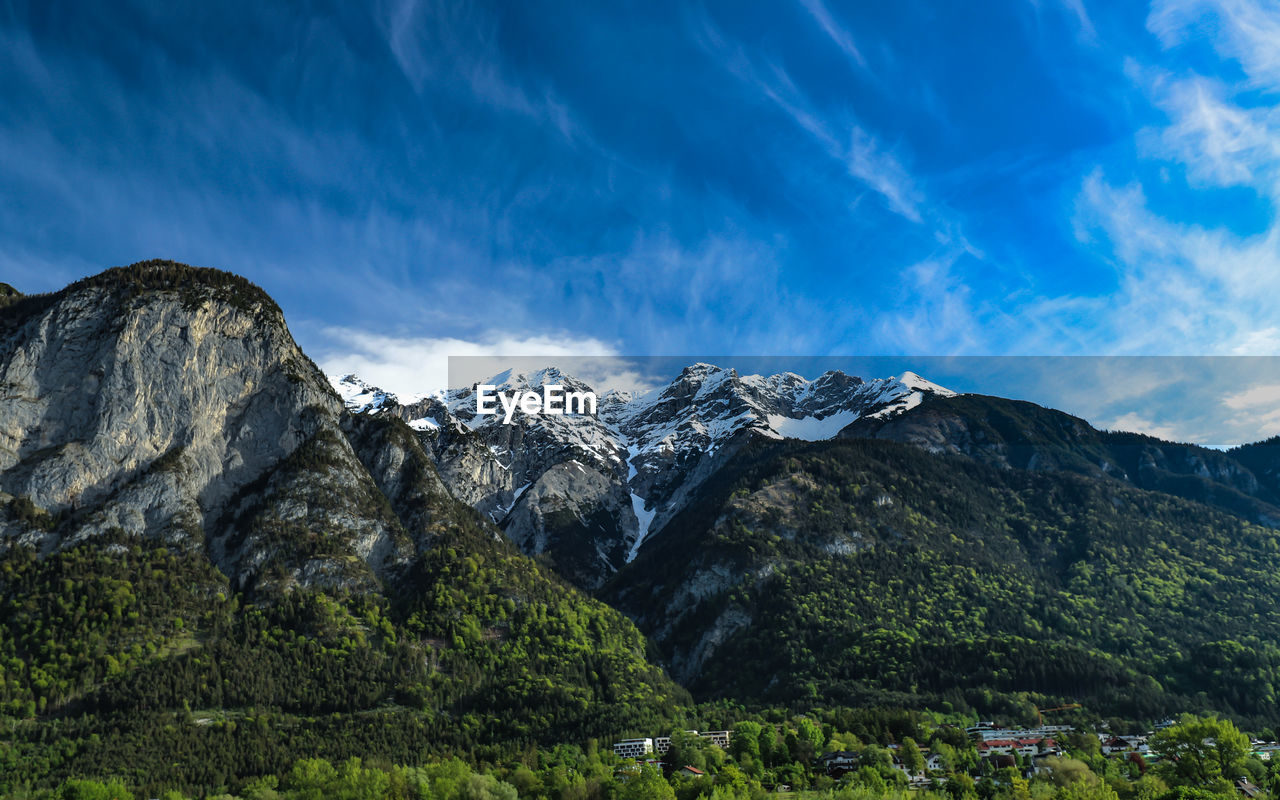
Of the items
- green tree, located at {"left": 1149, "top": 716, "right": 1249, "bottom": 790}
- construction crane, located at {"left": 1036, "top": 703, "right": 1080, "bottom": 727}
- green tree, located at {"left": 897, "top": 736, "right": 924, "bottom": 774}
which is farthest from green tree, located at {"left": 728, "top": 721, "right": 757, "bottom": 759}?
construction crane, located at {"left": 1036, "top": 703, "right": 1080, "bottom": 727}

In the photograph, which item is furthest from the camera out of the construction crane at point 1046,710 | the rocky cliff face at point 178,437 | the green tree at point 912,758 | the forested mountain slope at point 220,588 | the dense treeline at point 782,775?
the rocky cliff face at point 178,437

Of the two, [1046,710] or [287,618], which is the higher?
[287,618]

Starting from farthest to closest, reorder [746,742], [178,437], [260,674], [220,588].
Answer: [178,437] → [220,588] → [260,674] → [746,742]

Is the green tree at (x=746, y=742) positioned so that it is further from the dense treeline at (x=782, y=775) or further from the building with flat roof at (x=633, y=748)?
the building with flat roof at (x=633, y=748)

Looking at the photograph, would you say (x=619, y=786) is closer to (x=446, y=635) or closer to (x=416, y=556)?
(x=446, y=635)

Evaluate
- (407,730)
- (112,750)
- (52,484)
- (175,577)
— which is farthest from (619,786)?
(52,484)

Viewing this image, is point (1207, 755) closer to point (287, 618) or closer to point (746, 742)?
point (746, 742)

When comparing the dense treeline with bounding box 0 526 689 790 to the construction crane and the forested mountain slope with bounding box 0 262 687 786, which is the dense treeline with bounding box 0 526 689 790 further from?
the construction crane

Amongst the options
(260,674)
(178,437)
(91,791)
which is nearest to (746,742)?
(260,674)

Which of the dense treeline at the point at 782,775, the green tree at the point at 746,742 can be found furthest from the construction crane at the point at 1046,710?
the green tree at the point at 746,742
